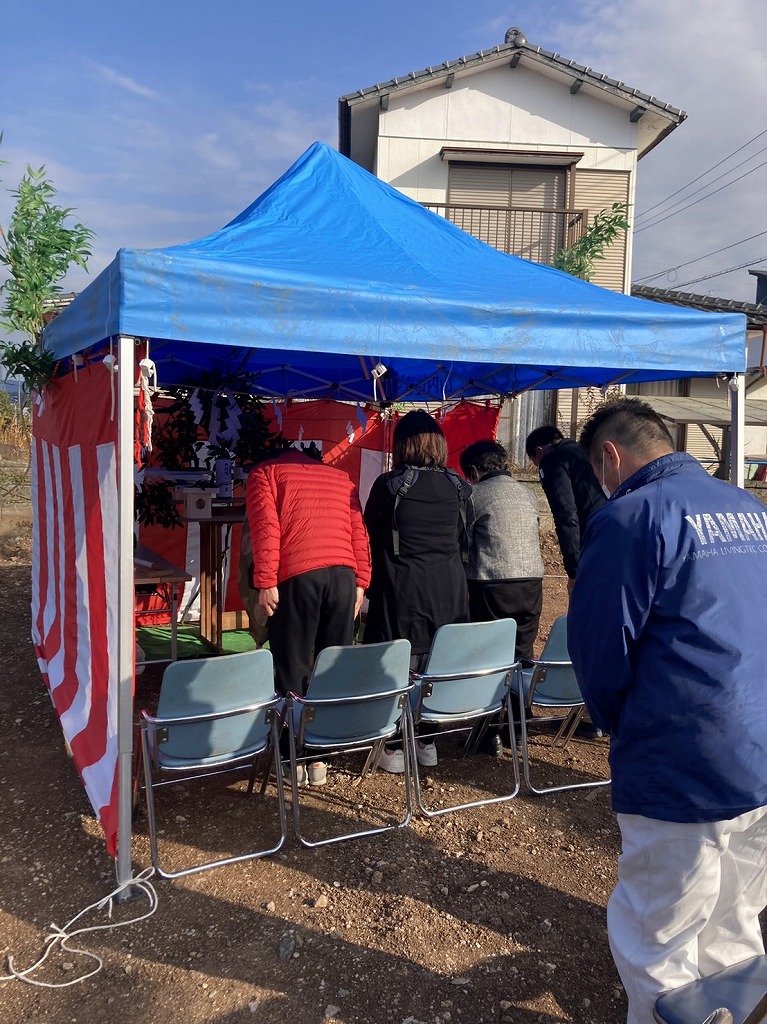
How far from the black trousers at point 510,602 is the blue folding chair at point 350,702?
2.40ft

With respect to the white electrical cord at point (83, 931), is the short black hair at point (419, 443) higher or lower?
higher

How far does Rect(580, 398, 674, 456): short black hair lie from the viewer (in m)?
1.82

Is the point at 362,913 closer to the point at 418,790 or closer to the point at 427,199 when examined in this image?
the point at 418,790

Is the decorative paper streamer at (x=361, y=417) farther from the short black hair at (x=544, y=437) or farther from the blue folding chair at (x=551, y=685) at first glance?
the blue folding chair at (x=551, y=685)

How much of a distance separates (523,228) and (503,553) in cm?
976

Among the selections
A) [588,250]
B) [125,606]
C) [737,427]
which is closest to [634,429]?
[125,606]

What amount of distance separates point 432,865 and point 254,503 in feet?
5.13

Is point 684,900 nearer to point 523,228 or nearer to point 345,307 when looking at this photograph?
point 345,307

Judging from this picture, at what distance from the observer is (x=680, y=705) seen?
5.06 ft

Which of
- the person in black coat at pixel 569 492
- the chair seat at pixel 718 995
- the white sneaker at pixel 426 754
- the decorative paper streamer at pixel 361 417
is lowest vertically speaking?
the white sneaker at pixel 426 754

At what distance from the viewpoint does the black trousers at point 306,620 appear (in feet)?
9.97

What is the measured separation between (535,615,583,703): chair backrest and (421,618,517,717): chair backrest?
218 millimetres

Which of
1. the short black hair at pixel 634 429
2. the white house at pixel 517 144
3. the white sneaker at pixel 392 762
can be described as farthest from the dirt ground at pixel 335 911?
the white house at pixel 517 144

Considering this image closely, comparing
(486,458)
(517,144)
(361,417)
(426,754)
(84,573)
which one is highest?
(517,144)
